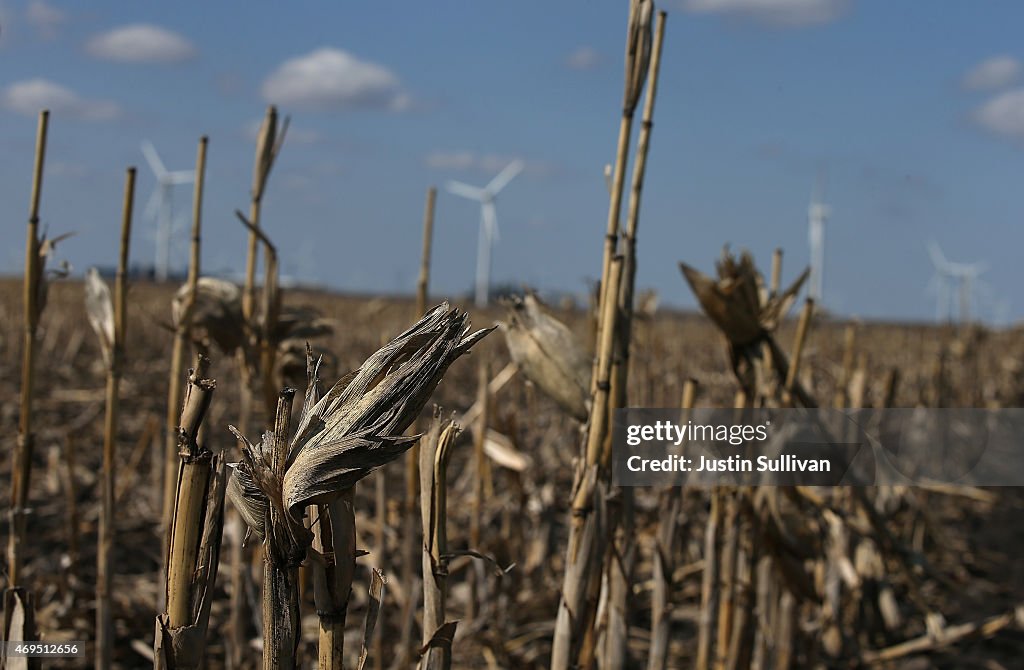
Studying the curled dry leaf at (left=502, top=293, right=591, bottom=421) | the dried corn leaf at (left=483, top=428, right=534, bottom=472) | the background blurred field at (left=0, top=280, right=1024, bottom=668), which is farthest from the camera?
the dried corn leaf at (left=483, top=428, right=534, bottom=472)

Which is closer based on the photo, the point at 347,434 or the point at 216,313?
the point at 347,434

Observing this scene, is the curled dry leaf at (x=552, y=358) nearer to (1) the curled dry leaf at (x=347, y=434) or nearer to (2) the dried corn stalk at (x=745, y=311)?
(2) the dried corn stalk at (x=745, y=311)

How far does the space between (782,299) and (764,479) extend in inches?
16.4

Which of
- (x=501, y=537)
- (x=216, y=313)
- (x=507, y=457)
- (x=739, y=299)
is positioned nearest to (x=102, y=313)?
(x=216, y=313)

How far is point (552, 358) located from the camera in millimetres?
1648

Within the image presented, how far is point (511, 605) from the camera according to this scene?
2.97 meters

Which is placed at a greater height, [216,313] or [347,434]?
[216,313]

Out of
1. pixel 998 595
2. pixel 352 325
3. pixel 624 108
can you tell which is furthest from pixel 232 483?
pixel 352 325

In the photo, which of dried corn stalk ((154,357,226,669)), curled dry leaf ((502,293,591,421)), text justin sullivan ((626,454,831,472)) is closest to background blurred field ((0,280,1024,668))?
text justin sullivan ((626,454,831,472))

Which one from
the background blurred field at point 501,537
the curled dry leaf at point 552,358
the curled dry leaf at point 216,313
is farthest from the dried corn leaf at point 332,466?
the curled dry leaf at point 216,313

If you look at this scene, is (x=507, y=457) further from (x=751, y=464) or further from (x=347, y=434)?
(x=347, y=434)

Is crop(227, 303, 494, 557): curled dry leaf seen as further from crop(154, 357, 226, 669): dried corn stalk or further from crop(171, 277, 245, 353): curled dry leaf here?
crop(171, 277, 245, 353): curled dry leaf

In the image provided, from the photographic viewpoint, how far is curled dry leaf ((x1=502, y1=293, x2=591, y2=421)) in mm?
1635

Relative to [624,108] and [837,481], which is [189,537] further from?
[837,481]
